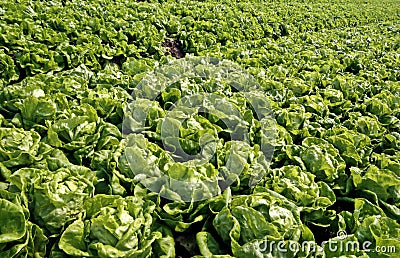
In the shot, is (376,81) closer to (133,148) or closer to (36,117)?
(133,148)

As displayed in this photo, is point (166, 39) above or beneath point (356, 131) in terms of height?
beneath

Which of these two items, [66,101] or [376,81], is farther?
[376,81]

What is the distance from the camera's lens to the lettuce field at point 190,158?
2406mm

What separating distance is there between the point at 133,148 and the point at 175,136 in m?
0.55

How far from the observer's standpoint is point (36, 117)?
342 cm

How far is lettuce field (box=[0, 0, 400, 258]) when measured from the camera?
241 cm

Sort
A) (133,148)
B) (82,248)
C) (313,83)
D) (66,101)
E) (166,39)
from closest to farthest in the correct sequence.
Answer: (82,248) → (133,148) → (66,101) → (313,83) → (166,39)

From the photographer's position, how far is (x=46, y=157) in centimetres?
291

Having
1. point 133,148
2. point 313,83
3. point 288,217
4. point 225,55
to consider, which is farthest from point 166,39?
point 288,217

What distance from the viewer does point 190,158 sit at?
3.21 metres

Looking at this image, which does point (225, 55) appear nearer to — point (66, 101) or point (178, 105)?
point (178, 105)

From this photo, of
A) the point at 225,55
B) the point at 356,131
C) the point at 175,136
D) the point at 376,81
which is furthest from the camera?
the point at 225,55

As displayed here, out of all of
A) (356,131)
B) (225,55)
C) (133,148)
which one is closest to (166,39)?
(225,55)

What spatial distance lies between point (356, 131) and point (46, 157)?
329cm
